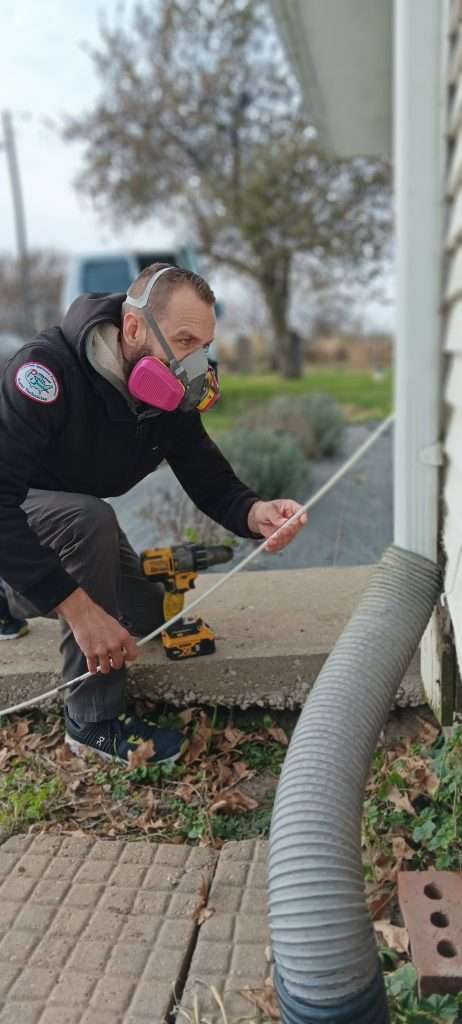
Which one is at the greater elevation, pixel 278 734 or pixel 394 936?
pixel 394 936

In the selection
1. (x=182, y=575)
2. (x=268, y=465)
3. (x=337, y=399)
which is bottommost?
(x=337, y=399)

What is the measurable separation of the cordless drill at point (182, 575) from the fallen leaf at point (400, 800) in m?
0.75

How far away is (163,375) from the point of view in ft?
6.84

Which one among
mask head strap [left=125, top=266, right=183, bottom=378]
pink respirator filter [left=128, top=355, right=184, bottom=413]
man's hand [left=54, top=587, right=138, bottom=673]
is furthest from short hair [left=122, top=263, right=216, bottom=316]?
man's hand [left=54, top=587, right=138, bottom=673]

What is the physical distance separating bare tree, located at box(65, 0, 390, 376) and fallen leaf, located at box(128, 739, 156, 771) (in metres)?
17.2

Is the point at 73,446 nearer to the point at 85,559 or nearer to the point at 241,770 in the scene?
the point at 85,559

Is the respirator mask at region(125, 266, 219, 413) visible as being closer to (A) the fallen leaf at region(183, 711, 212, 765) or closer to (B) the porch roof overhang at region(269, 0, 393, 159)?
(A) the fallen leaf at region(183, 711, 212, 765)

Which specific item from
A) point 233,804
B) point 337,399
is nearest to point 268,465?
point 233,804

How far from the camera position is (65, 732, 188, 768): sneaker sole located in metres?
2.57

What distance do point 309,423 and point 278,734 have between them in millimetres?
5571

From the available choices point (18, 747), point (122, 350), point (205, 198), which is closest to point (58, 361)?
point (122, 350)

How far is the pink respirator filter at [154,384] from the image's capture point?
2079 millimetres

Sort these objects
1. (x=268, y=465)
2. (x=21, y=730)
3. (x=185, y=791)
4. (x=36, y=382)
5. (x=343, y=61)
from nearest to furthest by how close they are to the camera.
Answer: (x=36, y=382) < (x=185, y=791) < (x=21, y=730) < (x=343, y=61) < (x=268, y=465)

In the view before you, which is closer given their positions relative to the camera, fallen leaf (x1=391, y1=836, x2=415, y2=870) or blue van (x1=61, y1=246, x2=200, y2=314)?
fallen leaf (x1=391, y1=836, x2=415, y2=870)
